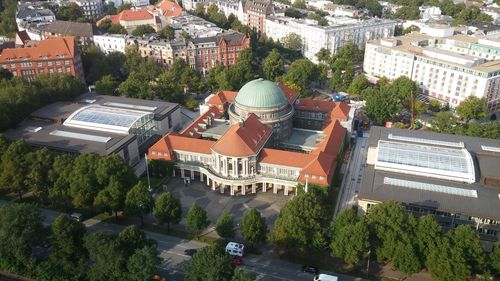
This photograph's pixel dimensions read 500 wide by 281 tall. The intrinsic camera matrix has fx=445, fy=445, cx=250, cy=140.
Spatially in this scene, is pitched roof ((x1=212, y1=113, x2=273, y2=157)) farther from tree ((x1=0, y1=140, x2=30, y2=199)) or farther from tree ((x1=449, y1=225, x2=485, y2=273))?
tree ((x1=449, y1=225, x2=485, y2=273))

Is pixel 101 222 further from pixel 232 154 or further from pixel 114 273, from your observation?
pixel 232 154

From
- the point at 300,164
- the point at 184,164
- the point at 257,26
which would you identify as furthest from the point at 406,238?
the point at 257,26

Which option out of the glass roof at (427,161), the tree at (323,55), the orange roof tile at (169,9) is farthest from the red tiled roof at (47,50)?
the glass roof at (427,161)

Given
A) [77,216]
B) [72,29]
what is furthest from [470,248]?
[72,29]

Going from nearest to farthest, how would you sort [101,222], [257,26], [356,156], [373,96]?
1. [101,222]
2. [356,156]
3. [373,96]
4. [257,26]

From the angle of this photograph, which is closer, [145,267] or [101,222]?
[145,267]

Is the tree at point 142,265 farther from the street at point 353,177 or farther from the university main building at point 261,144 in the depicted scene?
the street at point 353,177
